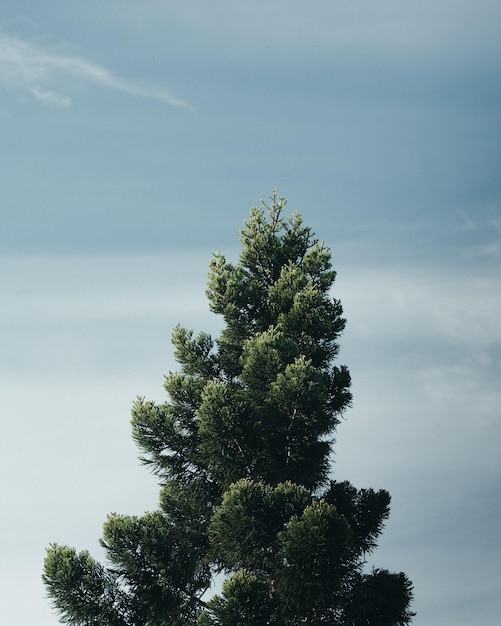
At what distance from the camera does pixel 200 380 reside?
2134cm

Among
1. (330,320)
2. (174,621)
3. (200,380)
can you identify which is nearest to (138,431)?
(200,380)

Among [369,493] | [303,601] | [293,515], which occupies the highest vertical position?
[369,493]

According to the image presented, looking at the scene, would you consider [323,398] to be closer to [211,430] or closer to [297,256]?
[211,430]

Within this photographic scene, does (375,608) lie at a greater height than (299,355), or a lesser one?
lesser

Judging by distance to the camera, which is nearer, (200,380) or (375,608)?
(375,608)

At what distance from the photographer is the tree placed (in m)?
18.1

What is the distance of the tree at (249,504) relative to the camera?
18.1 meters

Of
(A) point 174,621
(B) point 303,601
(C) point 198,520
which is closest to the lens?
(B) point 303,601

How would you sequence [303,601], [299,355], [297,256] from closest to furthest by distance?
1. [303,601]
2. [299,355]
3. [297,256]

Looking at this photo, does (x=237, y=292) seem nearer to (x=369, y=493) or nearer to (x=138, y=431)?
(x=138, y=431)

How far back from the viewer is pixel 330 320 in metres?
22.5

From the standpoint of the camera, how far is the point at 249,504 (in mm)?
18328

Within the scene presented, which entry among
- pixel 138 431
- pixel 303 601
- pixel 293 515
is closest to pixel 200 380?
pixel 138 431

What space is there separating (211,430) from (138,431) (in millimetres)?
2361
